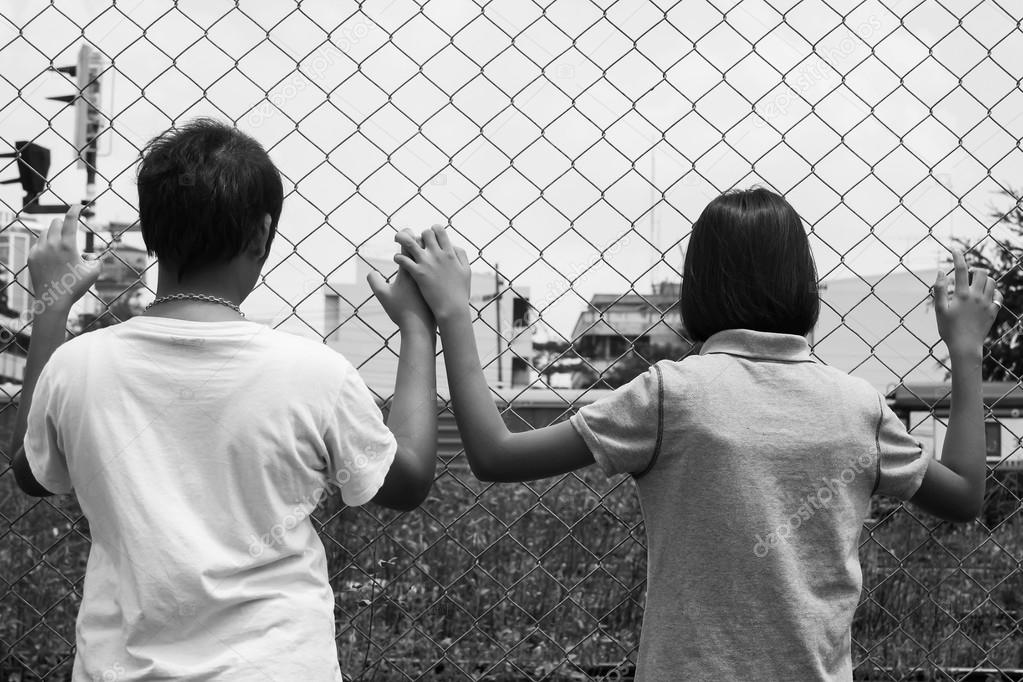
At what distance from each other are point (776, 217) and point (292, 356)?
848mm

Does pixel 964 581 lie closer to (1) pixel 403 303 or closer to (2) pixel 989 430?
(1) pixel 403 303

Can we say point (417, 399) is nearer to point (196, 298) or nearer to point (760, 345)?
point (196, 298)

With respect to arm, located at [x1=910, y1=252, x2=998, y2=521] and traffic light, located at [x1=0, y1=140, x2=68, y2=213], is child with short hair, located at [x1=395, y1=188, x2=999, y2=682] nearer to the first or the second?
arm, located at [x1=910, y1=252, x2=998, y2=521]

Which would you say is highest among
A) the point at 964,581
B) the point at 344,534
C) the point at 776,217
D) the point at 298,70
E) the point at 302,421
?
the point at 298,70

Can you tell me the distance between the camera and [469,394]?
68.1 inches

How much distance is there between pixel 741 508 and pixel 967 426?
605 millimetres

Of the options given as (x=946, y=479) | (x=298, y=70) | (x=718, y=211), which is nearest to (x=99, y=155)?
(x=298, y=70)

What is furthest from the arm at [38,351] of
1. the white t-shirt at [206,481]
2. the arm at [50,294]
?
the white t-shirt at [206,481]

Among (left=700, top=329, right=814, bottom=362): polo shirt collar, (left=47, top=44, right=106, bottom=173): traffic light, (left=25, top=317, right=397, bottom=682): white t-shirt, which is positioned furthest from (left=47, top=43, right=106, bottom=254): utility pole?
(left=700, top=329, right=814, bottom=362): polo shirt collar

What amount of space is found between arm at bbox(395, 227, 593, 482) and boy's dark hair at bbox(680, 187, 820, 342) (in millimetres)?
330

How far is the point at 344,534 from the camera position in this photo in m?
3.97

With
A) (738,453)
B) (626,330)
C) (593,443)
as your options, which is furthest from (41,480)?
(626,330)

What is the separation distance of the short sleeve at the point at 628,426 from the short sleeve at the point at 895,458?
391 mm

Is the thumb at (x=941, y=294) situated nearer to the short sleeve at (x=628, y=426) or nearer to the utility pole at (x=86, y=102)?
the short sleeve at (x=628, y=426)
